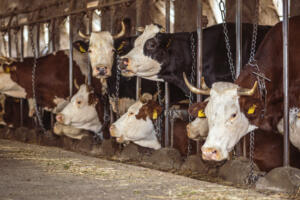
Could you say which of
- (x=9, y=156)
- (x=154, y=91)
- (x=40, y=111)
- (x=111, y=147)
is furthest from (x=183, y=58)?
(x=40, y=111)

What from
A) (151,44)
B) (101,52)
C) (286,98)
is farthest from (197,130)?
(101,52)

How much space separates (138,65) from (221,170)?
237cm

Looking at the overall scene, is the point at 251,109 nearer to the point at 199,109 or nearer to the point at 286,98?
the point at 286,98

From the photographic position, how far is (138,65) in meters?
7.58

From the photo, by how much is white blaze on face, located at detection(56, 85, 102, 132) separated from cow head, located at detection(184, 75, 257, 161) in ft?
13.8

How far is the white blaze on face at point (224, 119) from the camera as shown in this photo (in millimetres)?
5137

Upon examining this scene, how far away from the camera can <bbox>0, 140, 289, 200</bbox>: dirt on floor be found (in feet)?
15.6

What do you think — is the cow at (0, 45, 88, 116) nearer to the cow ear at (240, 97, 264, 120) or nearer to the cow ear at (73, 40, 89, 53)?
the cow ear at (73, 40, 89, 53)

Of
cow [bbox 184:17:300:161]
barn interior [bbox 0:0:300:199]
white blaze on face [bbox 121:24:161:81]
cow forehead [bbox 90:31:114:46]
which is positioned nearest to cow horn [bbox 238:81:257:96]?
cow [bbox 184:17:300:161]

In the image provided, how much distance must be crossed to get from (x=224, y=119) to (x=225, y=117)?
0.08ft

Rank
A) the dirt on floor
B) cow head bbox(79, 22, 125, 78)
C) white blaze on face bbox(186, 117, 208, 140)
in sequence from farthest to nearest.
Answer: cow head bbox(79, 22, 125, 78)
white blaze on face bbox(186, 117, 208, 140)
the dirt on floor

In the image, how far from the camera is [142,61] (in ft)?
25.0

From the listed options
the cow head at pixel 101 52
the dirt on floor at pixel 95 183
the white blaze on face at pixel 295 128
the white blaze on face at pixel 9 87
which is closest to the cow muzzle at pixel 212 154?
the dirt on floor at pixel 95 183

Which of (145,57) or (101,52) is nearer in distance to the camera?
(145,57)
